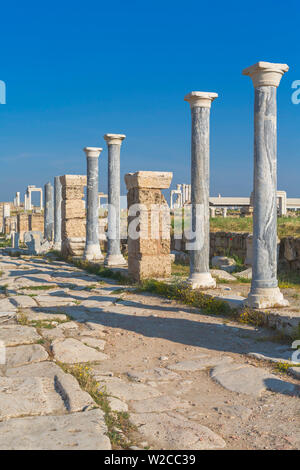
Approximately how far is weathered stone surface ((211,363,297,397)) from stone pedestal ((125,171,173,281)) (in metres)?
4.94

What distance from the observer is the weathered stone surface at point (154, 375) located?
13.7 ft

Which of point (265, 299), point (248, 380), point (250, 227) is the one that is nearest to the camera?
point (248, 380)

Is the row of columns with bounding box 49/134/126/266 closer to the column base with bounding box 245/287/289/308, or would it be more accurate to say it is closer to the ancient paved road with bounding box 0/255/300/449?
the ancient paved road with bounding box 0/255/300/449

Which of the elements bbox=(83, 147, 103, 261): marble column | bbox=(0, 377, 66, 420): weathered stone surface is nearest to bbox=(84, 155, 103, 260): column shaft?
bbox=(83, 147, 103, 261): marble column

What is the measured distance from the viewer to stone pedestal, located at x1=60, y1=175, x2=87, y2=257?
14500mm

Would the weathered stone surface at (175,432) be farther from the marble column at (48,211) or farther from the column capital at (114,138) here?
the marble column at (48,211)

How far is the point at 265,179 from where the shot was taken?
640 cm

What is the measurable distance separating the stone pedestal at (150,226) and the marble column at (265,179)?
3.22 m

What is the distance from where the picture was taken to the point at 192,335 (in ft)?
18.7

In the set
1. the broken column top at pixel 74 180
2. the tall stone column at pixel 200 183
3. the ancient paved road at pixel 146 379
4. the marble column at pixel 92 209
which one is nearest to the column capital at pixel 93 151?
the marble column at pixel 92 209

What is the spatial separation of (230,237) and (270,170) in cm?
722

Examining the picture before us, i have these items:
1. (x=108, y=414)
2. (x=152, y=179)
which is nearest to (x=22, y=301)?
(x=152, y=179)

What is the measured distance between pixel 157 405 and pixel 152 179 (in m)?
6.37

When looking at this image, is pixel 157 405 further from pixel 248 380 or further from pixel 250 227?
pixel 250 227
